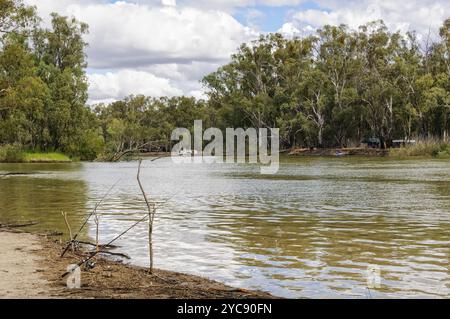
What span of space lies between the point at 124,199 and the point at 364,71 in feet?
246

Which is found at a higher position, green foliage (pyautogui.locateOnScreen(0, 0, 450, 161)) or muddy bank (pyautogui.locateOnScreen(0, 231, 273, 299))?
green foliage (pyautogui.locateOnScreen(0, 0, 450, 161))

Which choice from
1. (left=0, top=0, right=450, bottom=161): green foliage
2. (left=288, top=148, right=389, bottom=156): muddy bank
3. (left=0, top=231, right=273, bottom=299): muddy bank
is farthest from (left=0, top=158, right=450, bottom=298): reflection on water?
(left=288, top=148, right=389, bottom=156): muddy bank

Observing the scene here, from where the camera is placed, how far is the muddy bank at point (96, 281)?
26.7 feet

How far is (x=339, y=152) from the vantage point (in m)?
91.9

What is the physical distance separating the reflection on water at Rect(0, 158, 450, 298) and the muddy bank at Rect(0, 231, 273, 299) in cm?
87

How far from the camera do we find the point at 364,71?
94.8 meters

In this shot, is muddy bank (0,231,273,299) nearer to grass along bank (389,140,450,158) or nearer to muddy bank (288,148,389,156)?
grass along bank (389,140,450,158)

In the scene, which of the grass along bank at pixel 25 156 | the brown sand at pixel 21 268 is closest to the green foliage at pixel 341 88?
the grass along bank at pixel 25 156

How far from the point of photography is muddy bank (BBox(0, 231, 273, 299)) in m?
8.14

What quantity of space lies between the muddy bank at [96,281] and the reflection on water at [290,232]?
0.87m

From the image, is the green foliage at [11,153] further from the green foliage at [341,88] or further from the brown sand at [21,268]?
the brown sand at [21,268]

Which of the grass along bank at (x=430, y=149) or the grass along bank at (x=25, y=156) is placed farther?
the grass along bank at (x=25, y=156)

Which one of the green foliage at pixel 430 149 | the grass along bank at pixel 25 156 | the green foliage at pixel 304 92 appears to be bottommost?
the grass along bank at pixel 25 156

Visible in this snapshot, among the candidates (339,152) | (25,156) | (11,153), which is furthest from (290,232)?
(339,152)
